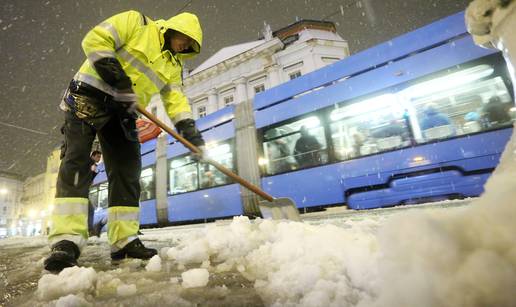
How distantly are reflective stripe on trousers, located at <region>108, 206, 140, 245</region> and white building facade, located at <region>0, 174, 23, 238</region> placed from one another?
64.4 m

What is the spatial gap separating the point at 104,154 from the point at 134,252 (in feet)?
3.16

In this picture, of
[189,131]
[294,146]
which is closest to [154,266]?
[189,131]

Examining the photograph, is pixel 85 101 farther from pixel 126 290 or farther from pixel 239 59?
pixel 239 59

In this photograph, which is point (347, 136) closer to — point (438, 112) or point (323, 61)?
point (438, 112)

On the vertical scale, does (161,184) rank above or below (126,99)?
above

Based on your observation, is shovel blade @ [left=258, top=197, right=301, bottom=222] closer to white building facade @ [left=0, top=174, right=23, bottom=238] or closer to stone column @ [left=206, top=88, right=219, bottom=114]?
stone column @ [left=206, top=88, right=219, bottom=114]

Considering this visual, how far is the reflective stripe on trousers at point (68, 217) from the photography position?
1918mm

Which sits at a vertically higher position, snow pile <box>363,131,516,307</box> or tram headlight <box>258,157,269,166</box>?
tram headlight <box>258,157,269,166</box>

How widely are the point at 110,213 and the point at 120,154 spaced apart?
532 millimetres

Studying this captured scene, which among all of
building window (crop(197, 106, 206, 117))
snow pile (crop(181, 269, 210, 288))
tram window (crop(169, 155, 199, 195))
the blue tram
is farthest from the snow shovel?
building window (crop(197, 106, 206, 117))

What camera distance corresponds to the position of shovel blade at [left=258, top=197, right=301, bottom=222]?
292cm

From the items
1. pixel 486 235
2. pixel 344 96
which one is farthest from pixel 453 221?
pixel 344 96

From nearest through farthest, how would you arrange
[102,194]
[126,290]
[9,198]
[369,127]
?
[126,290] < [369,127] < [102,194] < [9,198]

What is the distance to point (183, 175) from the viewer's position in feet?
27.9
